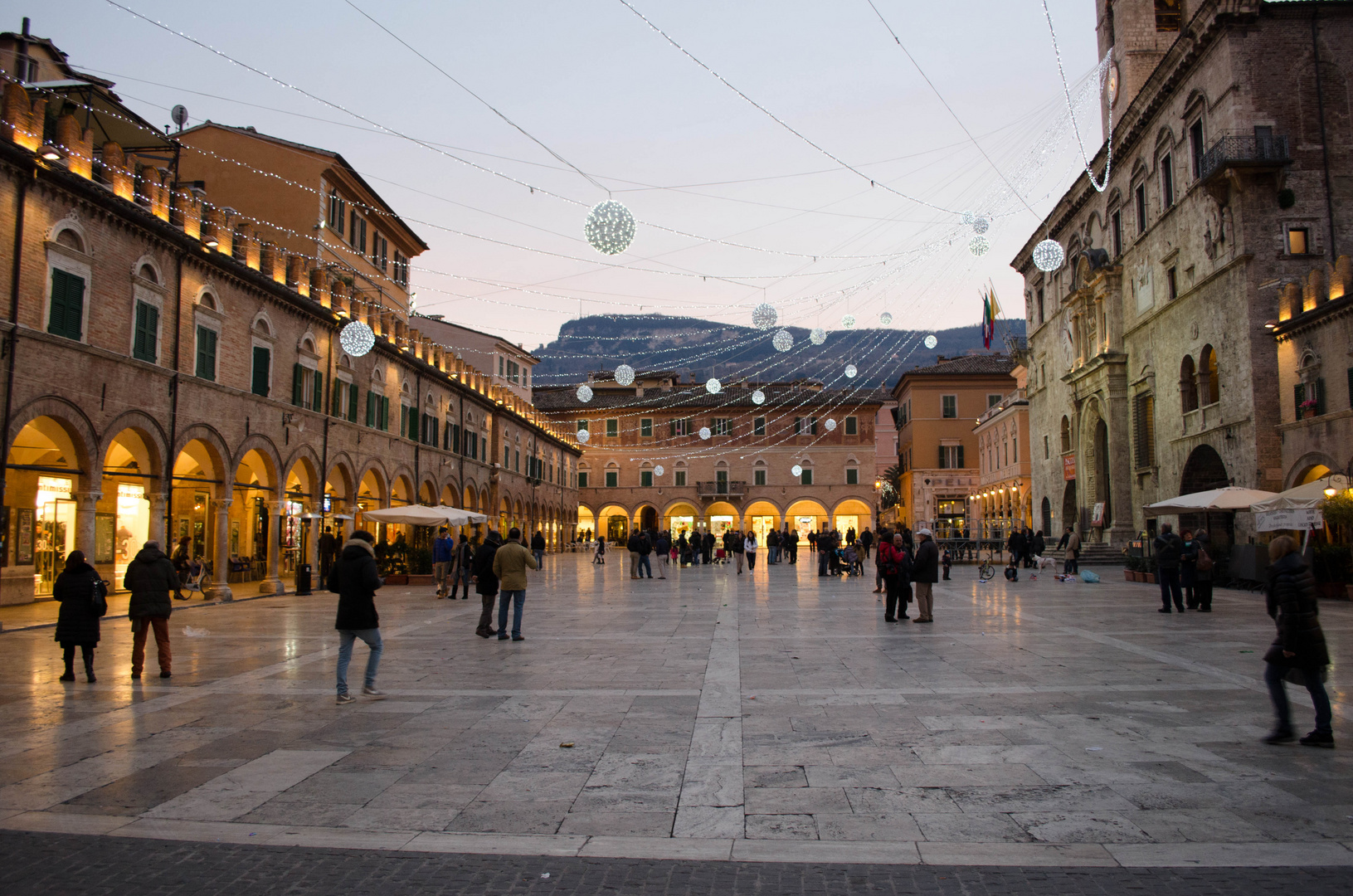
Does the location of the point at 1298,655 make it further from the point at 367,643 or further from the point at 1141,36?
the point at 1141,36

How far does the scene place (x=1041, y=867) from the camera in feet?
13.6

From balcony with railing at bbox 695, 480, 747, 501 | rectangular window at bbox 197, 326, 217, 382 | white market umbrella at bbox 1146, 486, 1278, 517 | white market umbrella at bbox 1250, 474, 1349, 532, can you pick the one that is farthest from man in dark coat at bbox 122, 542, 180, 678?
balcony with railing at bbox 695, 480, 747, 501

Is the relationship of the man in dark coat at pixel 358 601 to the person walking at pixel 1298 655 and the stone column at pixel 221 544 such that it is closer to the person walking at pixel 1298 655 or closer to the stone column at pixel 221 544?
the person walking at pixel 1298 655

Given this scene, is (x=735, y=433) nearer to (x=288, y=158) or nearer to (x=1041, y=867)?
(x=288, y=158)

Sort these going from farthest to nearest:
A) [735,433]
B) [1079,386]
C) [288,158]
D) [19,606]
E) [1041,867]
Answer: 1. [735,433]
2. [1079,386]
3. [288,158]
4. [19,606]
5. [1041,867]

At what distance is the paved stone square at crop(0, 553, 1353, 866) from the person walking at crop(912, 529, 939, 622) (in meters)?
1.96

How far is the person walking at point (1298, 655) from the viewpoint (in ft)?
20.3

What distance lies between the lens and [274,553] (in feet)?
75.7

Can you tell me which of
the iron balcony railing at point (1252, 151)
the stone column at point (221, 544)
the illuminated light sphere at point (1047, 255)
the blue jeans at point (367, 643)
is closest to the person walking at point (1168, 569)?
the iron balcony railing at point (1252, 151)

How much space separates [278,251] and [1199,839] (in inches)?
981

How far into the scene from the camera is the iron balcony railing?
23.0 metres

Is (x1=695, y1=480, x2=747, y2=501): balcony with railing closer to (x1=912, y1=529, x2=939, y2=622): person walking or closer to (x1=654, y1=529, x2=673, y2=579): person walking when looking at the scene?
(x1=654, y1=529, x2=673, y2=579): person walking

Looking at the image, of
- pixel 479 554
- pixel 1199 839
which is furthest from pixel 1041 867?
pixel 479 554

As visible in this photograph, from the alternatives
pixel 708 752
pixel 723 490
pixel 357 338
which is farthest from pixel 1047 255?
pixel 723 490
